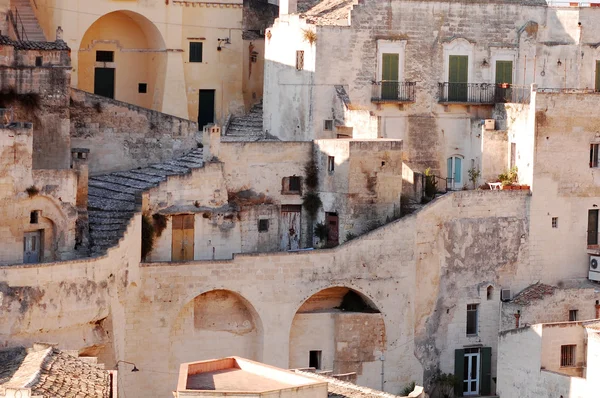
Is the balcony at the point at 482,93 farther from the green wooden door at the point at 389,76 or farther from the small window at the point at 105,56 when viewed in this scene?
the small window at the point at 105,56

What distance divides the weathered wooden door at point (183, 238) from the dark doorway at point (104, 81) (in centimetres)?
976

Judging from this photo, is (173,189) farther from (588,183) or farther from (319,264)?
(588,183)

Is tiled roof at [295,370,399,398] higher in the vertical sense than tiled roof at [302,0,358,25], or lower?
lower

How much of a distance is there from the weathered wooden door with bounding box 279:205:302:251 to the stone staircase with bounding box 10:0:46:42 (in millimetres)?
9077

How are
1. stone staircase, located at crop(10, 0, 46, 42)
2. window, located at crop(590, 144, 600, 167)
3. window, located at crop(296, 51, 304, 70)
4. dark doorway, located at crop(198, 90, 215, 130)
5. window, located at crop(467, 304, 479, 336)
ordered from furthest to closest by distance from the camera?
dark doorway, located at crop(198, 90, 215, 130) → window, located at crop(296, 51, 304, 70) → window, located at crop(590, 144, 600, 167) → stone staircase, located at crop(10, 0, 46, 42) → window, located at crop(467, 304, 479, 336)

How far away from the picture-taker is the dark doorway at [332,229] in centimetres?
5312

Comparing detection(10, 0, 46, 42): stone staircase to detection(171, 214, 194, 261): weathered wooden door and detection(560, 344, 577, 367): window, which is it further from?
detection(560, 344, 577, 367): window

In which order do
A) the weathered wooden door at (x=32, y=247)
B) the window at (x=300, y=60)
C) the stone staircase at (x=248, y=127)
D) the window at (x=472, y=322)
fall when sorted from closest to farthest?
the weathered wooden door at (x=32, y=247) → the window at (x=472, y=322) → the window at (x=300, y=60) → the stone staircase at (x=248, y=127)

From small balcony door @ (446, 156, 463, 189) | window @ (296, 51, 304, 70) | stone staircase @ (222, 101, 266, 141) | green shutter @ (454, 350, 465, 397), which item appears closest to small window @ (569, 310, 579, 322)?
green shutter @ (454, 350, 465, 397)

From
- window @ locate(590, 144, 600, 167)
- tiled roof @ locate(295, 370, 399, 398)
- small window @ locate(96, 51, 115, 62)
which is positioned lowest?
tiled roof @ locate(295, 370, 399, 398)

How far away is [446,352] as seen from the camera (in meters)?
53.8

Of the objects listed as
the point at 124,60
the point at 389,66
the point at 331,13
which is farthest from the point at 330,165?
the point at 124,60

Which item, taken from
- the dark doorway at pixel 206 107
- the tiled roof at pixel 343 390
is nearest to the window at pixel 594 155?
the dark doorway at pixel 206 107

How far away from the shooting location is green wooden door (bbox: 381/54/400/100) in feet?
183
